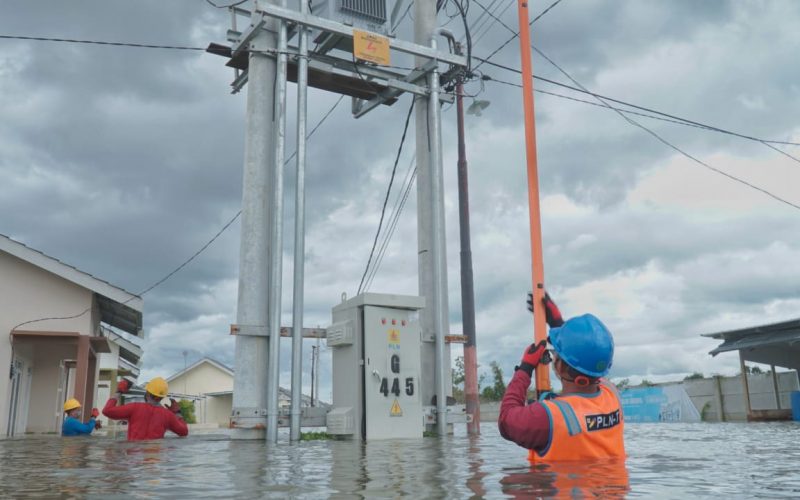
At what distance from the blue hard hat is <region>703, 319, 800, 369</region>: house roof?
20757 mm

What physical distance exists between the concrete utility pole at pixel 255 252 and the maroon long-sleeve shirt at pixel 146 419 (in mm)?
938

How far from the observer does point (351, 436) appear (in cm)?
1137

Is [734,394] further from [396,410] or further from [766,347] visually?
[396,410]

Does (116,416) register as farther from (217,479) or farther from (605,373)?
(605,373)

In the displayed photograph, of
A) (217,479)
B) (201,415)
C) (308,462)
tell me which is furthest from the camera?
(201,415)

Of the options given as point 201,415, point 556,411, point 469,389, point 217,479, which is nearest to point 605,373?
point 556,411

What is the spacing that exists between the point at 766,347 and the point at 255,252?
20.2 m

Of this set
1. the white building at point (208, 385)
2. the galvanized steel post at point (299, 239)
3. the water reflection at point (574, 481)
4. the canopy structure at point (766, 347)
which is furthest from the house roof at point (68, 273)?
the white building at point (208, 385)

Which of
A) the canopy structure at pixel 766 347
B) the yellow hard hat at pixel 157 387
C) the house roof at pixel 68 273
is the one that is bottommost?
the yellow hard hat at pixel 157 387

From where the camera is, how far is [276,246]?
11406 mm

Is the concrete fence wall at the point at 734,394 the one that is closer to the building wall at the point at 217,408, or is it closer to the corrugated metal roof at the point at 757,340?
the corrugated metal roof at the point at 757,340

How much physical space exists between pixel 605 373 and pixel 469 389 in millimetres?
10009

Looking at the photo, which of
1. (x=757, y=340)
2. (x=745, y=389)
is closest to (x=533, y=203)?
(x=757, y=340)

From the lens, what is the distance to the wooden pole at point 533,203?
5.08m
